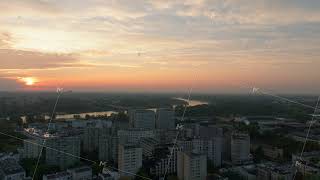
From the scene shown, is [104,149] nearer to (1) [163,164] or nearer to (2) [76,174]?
(1) [163,164]

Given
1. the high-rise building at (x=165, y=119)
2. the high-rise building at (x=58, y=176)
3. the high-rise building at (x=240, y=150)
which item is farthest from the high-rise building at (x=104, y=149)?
the high-rise building at (x=165, y=119)

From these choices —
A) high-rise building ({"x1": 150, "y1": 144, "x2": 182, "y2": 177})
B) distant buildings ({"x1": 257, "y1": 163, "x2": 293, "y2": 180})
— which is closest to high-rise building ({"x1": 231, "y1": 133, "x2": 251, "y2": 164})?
distant buildings ({"x1": 257, "y1": 163, "x2": 293, "y2": 180})

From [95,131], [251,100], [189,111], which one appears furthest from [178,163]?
[251,100]

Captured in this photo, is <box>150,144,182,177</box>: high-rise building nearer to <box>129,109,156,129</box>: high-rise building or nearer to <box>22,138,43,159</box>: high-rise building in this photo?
Answer: <box>22,138,43,159</box>: high-rise building

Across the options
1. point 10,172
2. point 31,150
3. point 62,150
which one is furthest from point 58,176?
point 31,150

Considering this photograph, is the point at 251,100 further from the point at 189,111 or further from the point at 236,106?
the point at 189,111

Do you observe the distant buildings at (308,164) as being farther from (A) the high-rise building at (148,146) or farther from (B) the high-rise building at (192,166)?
(A) the high-rise building at (148,146)

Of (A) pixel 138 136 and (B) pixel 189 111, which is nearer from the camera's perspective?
(A) pixel 138 136
